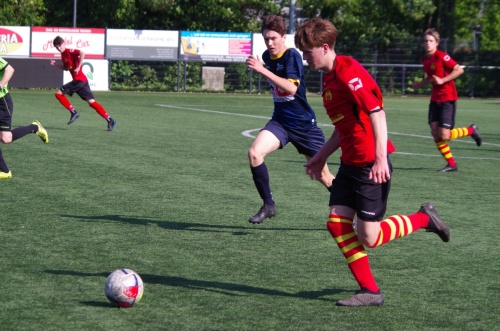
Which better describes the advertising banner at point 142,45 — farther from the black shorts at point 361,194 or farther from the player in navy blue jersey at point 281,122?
the black shorts at point 361,194

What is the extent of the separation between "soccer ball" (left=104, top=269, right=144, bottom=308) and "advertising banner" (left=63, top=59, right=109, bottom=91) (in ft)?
107

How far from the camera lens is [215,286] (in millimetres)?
6305

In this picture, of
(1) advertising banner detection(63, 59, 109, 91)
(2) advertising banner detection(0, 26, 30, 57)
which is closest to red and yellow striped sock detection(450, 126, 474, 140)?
(1) advertising banner detection(63, 59, 109, 91)

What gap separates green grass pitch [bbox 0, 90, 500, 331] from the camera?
5602 millimetres

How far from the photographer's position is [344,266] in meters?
7.09

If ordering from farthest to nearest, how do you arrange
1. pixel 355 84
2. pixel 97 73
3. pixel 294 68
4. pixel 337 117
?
pixel 97 73
pixel 294 68
pixel 337 117
pixel 355 84

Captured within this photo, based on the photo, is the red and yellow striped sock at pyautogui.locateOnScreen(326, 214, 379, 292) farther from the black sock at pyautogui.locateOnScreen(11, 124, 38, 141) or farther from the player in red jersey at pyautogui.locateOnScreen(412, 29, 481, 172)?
the black sock at pyautogui.locateOnScreen(11, 124, 38, 141)

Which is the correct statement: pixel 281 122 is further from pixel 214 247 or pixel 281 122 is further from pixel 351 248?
pixel 351 248

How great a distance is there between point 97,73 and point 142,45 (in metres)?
2.22

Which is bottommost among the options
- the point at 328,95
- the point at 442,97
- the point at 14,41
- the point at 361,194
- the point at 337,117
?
the point at 361,194

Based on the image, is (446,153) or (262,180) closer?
(262,180)

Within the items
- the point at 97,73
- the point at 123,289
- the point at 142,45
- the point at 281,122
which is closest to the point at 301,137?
the point at 281,122

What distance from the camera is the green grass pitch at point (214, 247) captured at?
5.60 m

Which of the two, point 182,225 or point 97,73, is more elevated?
point 97,73
